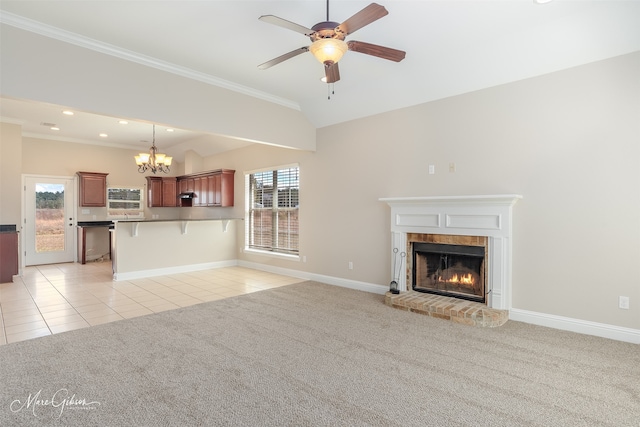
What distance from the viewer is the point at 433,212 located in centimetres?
445

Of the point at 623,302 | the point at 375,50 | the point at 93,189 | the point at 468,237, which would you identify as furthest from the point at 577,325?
the point at 93,189

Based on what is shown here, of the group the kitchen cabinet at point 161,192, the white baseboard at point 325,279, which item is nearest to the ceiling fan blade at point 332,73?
the white baseboard at point 325,279

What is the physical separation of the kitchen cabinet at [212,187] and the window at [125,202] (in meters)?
1.72

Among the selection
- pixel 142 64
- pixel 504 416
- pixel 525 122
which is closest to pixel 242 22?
pixel 142 64

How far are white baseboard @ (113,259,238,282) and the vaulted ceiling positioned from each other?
3.99 metres

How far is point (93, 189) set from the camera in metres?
8.40

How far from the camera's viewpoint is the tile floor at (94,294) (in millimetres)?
3840

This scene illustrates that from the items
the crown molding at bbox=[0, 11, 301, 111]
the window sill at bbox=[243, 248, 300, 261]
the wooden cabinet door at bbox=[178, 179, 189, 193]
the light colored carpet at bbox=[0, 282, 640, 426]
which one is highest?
the crown molding at bbox=[0, 11, 301, 111]

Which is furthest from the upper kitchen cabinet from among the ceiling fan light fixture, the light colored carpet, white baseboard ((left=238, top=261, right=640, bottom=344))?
white baseboard ((left=238, top=261, right=640, bottom=344))

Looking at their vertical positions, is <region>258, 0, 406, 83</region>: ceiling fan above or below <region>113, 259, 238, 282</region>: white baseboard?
above

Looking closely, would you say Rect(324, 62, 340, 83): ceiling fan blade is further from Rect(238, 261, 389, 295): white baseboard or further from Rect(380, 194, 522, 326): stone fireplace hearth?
Rect(238, 261, 389, 295): white baseboard
